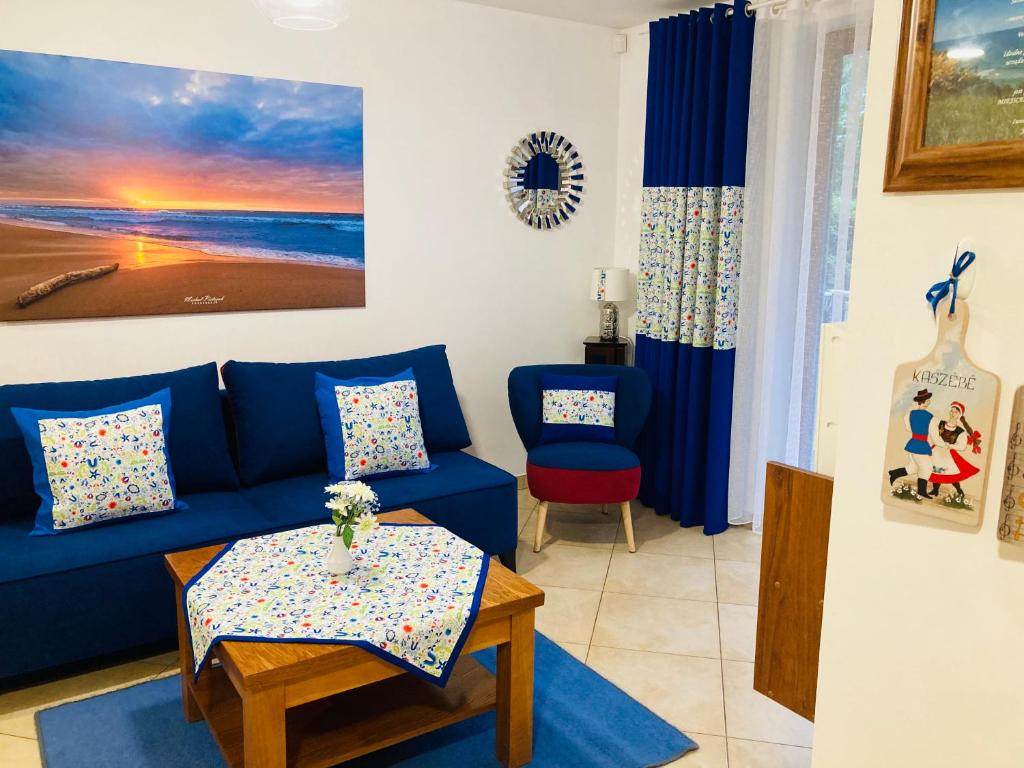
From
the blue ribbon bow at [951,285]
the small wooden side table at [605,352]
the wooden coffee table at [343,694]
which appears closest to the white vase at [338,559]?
the wooden coffee table at [343,694]

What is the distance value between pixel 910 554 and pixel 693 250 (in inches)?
120

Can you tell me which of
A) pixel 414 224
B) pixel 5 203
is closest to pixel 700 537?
pixel 414 224

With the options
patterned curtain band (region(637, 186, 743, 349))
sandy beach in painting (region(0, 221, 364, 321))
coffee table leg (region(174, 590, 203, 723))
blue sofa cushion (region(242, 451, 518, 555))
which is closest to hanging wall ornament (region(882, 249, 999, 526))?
coffee table leg (region(174, 590, 203, 723))

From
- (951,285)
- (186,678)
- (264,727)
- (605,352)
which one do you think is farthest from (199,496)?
(951,285)

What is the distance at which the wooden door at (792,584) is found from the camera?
1.74m

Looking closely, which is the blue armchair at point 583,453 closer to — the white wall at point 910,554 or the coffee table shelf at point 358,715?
the coffee table shelf at point 358,715

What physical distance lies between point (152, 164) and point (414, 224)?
4.06 feet

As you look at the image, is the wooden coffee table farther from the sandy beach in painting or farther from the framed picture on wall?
the framed picture on wall

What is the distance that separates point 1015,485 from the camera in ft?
3.96

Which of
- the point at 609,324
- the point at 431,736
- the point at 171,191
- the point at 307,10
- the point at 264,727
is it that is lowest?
the point at 431,736

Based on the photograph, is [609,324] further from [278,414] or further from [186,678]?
[186,678]

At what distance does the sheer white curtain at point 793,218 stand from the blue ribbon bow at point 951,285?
2539mm

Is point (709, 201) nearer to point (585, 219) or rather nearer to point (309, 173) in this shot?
point (585, 219)

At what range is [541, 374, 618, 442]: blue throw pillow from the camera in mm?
4234
